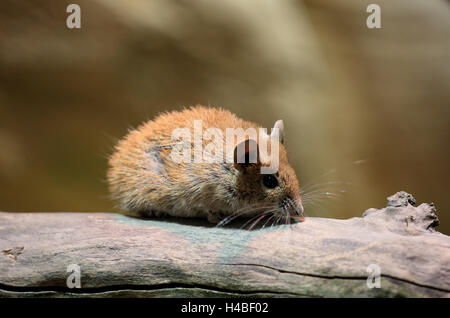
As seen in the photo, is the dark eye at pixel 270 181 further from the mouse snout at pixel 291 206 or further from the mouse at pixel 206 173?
the mouse snout at pixel 291 206

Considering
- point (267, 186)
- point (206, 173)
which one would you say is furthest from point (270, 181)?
point (206, 173)

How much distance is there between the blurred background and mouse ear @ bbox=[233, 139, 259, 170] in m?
0.69

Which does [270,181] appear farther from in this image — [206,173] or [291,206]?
[206,173]

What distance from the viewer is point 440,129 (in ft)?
9.03

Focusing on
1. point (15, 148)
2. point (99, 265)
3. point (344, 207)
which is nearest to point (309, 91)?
point (344, 207)

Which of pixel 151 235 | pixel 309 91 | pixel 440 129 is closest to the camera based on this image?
pixel 151 235

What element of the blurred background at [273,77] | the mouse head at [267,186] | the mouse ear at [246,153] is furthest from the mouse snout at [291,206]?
the blurred background at [273,77]

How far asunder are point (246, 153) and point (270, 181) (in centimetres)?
23

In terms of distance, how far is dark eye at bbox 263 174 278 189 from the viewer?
214 cm

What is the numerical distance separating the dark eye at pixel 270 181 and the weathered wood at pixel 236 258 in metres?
0.24

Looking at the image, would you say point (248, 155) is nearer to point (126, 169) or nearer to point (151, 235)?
point (151, 235)

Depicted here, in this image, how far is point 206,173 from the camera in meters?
2.19

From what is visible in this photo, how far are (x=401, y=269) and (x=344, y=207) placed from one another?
1192 mm
